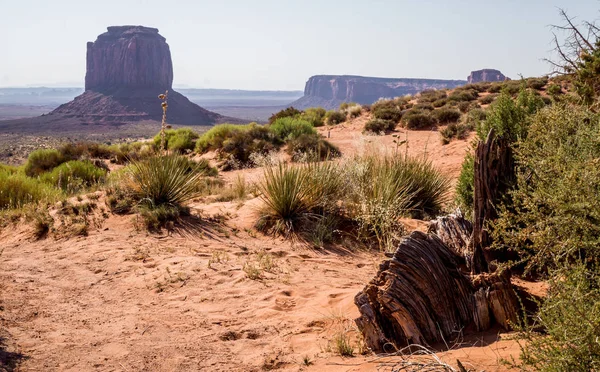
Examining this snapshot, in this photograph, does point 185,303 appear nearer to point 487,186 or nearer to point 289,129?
point 487,186

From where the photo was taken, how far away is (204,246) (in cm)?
717

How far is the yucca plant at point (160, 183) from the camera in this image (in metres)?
8.56

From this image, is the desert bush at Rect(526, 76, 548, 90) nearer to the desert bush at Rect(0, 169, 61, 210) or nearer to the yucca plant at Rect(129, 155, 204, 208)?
the yucca plant at Rect(129, 155, 204, 208)

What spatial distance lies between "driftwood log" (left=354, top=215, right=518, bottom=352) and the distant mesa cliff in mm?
150024

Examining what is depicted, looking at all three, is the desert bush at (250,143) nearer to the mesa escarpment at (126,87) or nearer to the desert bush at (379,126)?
the desert bush at (379,126)

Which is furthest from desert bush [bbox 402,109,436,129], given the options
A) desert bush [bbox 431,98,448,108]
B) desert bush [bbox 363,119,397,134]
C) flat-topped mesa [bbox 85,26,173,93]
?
flat-topped mesa [bbox 85,26,173,93]

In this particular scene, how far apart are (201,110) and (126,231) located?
107379 millimetres

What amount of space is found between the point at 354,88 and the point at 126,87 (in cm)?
6871

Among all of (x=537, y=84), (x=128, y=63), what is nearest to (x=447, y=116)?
(x=537, y=84)

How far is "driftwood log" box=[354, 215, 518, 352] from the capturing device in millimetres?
3748

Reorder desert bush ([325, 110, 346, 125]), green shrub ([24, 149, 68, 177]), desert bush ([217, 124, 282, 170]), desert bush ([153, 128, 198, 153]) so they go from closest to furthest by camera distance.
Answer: green shrub ([24, 149, 68, 177]) < desert bush ([217, 124, 282, 170]) < desert bush ([153, 128, 198, 153]) < desert bush ([325, 110, 346, 125])

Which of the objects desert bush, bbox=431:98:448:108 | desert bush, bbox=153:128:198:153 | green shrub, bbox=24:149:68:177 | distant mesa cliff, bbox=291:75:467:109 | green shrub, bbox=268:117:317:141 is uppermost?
distant mesa cliff, bbox=291:75:467:109

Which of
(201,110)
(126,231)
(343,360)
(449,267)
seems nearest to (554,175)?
(449,267)

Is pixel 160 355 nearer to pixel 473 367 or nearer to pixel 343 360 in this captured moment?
pixel 343 360
